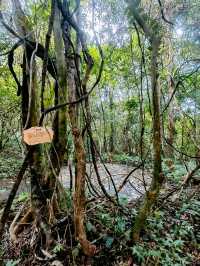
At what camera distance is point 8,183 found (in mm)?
5793

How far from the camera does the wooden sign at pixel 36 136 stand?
1.23m

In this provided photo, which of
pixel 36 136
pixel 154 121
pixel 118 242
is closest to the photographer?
pixel 36 136

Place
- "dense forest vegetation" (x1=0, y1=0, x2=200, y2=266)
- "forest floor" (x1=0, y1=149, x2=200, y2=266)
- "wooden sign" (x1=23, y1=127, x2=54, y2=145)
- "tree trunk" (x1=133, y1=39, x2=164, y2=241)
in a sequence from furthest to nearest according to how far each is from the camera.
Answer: "forest floor" (x1=0, y1=149, x2=200, y2=266), "tree trunk" (x1=133, y1=39, x2=164, y2=241), "dense forest vegetation" (x1=0, y1=0, x2=200, y2=266), "wooden sign" (x1=23, y1=127, x2=54, y2=145)

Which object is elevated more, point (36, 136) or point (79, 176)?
point (36, 136)

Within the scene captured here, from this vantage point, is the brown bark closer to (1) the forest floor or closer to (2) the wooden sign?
(1) the forest floor

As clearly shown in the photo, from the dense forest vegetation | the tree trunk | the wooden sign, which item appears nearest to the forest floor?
the dense forest vegetation

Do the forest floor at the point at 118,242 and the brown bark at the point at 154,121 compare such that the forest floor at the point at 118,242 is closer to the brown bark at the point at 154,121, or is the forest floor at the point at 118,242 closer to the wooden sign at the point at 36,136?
the brown bark at the point at 154,121

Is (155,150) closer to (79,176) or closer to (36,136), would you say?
(79,176)

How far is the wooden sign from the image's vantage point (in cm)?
123

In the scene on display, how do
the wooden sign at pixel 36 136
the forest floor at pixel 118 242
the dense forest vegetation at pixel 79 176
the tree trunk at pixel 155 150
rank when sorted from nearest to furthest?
the wooden sign at pixel 36 136
the dense forest vegetation at pixel 79 176
the tree trunk at pixel 155 150
the forest floor at pixel 118 242

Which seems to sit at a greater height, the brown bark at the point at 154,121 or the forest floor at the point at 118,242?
the brown bark at the point at 154,121

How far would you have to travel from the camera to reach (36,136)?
1.25 metres

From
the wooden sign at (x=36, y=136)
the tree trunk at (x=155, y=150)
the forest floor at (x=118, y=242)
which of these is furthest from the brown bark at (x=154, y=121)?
the wooden sign at (x=36, y=136)

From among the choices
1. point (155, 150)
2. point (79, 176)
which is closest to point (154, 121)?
point (155, 150)
